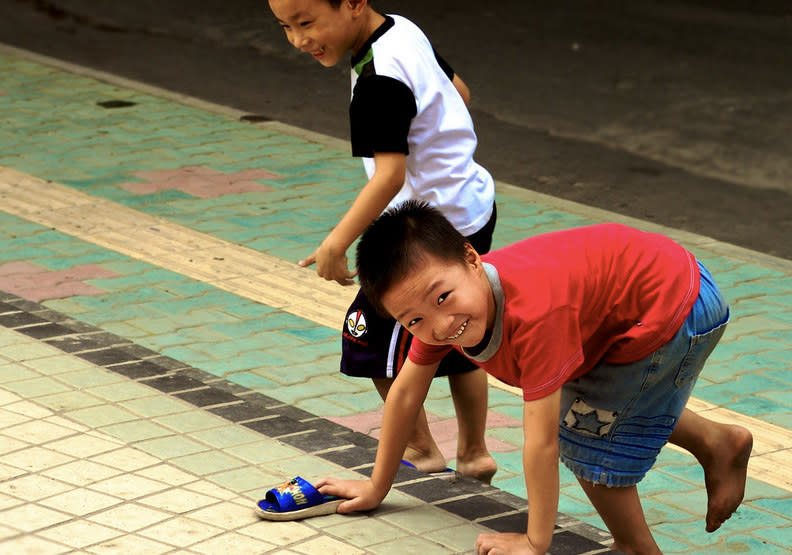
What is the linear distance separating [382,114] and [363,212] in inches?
10.2

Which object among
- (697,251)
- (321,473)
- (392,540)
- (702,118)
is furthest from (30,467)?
(702,118)

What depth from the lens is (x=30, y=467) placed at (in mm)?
3494

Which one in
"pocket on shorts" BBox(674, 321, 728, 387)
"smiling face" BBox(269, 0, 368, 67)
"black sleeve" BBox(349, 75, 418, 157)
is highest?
"smiling face" BBox(269, 0, 368, 67)

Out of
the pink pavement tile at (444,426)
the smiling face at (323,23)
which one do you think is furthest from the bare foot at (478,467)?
the smiling face at (323,23)

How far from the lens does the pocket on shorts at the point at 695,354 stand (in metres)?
3.04

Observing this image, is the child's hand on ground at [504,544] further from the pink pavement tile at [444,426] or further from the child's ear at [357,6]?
the child's ear at [357,6]

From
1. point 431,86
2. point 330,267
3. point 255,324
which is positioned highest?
point 431,86

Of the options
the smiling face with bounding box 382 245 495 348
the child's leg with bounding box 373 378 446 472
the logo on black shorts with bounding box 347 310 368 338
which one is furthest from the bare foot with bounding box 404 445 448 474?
the smiling face with bounding box 382 245 495 348

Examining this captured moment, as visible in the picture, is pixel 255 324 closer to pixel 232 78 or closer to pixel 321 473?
pixel 321 473

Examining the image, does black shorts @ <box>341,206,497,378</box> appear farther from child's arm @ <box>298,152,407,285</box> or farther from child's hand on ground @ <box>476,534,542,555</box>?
child's hand on ground @ <box>476,534,542,555</box>

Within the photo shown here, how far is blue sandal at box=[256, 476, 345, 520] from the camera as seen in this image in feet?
10.5

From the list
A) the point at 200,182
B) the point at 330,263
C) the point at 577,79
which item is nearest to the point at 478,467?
the point at 330,263

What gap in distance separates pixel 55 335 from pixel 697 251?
328 centimetres

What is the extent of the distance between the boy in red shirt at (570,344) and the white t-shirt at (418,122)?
496 millimetres
